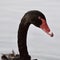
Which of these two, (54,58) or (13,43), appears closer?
(54,58)

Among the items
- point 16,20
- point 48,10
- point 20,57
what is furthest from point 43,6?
point 20,57

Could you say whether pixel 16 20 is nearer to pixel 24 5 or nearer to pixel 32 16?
pixel 24 5

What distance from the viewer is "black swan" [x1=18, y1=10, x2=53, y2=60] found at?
2.22 metres

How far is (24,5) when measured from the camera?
164 inches

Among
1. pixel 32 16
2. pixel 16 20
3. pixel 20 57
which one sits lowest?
pixel 20 57

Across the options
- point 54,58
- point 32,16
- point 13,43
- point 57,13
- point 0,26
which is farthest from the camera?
point 57,13

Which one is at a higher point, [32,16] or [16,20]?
[16,20]

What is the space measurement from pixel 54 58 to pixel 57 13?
102cm

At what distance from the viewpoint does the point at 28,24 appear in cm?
226

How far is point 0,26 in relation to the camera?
368cm

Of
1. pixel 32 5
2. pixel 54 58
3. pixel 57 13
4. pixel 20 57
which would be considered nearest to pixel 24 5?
pixel 32 5

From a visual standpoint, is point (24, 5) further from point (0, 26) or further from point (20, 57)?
point (20, 57)

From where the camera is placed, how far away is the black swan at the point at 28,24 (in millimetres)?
2225

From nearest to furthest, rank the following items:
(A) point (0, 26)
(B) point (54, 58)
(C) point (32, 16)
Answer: (C) point (32, 16) < (B) point (54, 58) < (A) point (0, 26)
